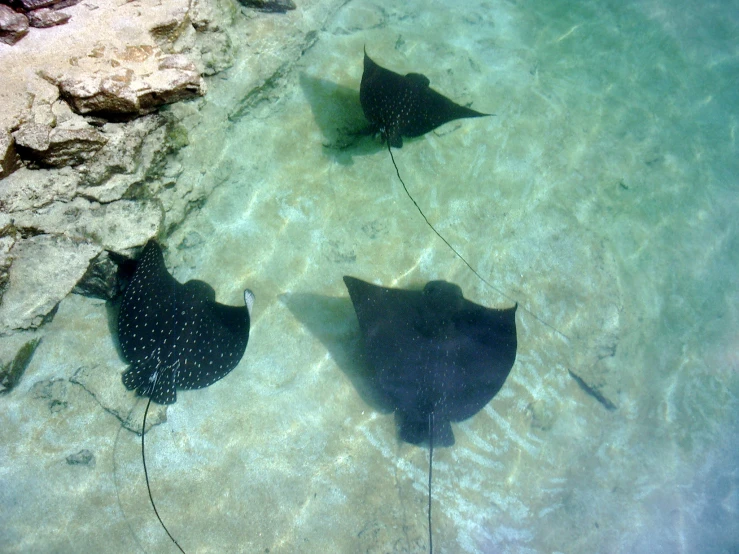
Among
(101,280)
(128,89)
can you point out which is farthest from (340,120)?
(101,280)

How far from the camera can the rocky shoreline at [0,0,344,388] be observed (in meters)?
3.22

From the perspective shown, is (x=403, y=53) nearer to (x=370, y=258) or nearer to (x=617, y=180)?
(x=370, y=258)

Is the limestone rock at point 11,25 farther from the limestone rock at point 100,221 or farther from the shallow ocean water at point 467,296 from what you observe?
the shallow ocean water at point 467,296

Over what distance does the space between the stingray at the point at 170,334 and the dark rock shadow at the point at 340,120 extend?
2369 mm

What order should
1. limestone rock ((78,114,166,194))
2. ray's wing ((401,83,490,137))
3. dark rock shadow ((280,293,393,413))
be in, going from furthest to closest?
ray's wing ((401,83,490,137)) → dark rock shadow ((280,293,393,413)) → limestone rock ((78,114,166,194))

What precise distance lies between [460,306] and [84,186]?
3.70 meters

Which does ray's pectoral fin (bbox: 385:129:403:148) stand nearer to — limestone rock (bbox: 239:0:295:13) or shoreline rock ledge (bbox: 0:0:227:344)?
shoreline rock ledge (bbox: 0:0:227:344)

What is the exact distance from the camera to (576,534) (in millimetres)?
4320

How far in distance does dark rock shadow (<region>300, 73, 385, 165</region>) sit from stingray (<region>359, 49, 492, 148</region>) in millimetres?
417

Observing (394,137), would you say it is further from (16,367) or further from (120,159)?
(16,367)

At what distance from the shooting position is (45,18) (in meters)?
3.42

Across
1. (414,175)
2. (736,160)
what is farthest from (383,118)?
(736,160)

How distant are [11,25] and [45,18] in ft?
0.92

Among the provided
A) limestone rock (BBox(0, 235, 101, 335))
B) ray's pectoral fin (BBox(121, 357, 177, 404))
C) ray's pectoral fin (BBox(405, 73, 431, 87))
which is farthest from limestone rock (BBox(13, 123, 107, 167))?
ray's pectoral fin (BBox(405, 73, 431, 87))
